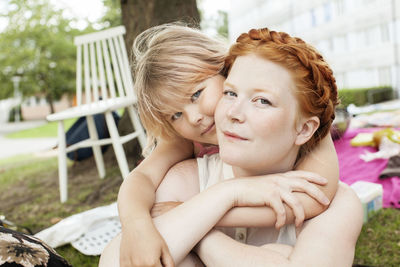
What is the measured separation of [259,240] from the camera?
3.84ft

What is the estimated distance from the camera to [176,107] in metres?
1.36

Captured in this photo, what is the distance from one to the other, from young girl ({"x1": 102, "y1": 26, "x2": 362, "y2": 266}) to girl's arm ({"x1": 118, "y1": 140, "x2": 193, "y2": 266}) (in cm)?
5

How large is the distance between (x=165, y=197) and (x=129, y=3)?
9.34 ft

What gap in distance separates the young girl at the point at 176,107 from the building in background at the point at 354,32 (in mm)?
14039

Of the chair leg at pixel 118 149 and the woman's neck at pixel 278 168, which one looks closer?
the woman's neck at pixel 278 168

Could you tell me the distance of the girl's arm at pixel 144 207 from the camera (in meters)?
0.96

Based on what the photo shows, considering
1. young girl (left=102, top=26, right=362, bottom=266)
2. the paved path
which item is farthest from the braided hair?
the paved path

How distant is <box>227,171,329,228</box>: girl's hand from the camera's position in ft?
3.28

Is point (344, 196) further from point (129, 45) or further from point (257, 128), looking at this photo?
point (129, 45)

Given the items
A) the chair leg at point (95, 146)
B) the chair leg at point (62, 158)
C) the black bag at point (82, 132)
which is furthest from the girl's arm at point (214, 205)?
the black bag at point (82, 132)

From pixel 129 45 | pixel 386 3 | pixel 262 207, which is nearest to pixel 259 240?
pixel 262 207

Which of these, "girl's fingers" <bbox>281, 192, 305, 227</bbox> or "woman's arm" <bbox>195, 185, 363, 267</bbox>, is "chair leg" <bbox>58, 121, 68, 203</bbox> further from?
"girl's fingers" <bbox>281, 192, 305, 227</bbox>

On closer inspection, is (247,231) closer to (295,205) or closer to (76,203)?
(295,205)

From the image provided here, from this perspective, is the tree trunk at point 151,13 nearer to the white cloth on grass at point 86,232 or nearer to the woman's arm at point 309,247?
the white cloth on grass at point 86,232
